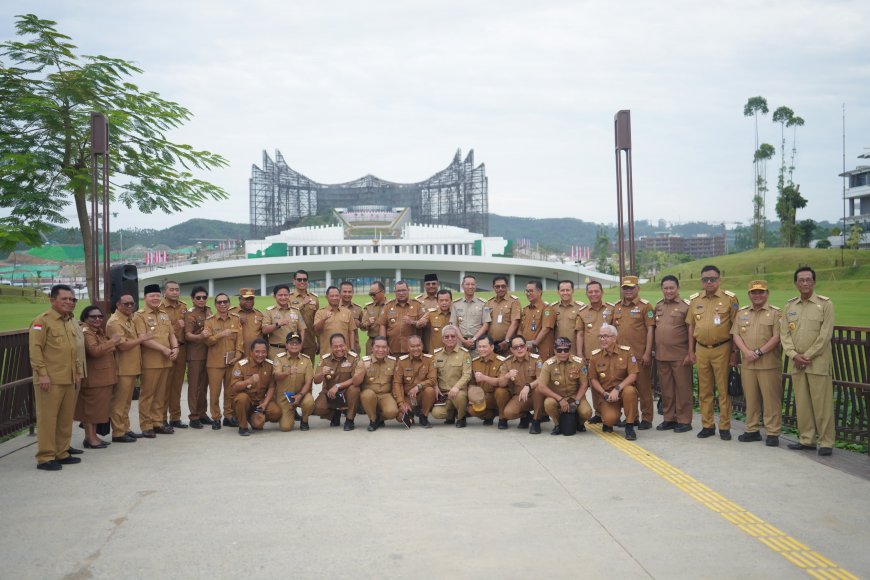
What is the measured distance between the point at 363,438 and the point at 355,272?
58.3 meters

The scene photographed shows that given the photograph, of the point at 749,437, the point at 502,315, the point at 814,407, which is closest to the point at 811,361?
the point at 814,407

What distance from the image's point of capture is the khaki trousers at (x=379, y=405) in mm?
7758

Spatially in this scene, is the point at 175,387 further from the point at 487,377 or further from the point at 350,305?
the point at 487,377

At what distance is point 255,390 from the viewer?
305 inches

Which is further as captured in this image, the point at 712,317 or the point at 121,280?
the point at 121,280

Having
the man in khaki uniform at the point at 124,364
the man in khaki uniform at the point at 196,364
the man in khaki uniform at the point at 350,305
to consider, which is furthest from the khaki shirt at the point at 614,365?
the man in khaki uniform at the point at 124,364

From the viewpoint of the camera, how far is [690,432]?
7496 millimetres

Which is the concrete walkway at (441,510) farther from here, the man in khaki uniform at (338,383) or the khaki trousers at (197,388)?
the khaki trousers at (197,388)

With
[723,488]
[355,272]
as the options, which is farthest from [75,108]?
[355,272]

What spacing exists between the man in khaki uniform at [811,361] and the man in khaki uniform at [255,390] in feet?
17.2

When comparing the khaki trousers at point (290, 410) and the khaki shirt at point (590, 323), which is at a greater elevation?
the khaki shirt at point (590, 323)

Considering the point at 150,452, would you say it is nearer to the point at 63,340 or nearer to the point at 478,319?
the point at 63,340

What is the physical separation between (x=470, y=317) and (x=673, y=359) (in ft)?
9.06

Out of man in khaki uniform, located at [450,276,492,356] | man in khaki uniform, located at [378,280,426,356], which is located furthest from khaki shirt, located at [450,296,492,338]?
man in khaki uniform, located at [378,280,426,356]
